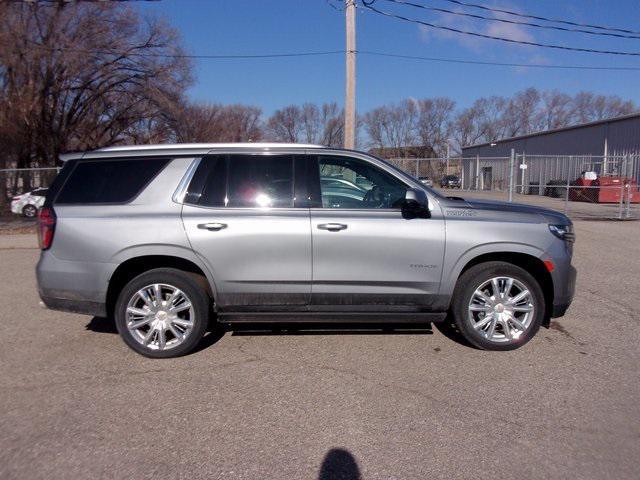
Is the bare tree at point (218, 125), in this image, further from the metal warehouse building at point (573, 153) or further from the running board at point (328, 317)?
the running board at point (328, 317)

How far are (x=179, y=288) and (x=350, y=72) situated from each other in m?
11.4

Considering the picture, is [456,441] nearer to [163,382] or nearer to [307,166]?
[163,382]

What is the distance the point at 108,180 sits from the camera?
4.62m

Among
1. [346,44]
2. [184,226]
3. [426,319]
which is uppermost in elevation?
[346,44]

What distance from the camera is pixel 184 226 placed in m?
4.45

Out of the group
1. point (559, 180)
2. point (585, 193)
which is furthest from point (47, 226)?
point (559, 180)

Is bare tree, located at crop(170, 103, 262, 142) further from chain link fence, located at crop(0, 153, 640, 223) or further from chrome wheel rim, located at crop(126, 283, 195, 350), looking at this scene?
chrome wheel rim, located at crop(126, 283, 195, 350)

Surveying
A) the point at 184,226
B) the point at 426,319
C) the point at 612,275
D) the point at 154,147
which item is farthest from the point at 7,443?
the point at 612,275

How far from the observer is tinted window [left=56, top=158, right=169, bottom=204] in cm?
458

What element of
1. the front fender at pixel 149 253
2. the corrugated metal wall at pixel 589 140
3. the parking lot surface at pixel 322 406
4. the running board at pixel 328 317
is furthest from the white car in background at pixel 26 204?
the corrugated metal wall at pixel 589 140

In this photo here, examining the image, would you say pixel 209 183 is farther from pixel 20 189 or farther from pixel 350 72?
pixel 20 189

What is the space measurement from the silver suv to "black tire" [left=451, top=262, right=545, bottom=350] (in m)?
0.01

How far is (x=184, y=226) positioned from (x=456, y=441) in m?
2.76

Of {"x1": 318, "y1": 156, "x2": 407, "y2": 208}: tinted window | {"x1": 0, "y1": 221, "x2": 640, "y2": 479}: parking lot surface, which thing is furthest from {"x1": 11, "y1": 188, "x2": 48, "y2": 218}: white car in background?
{"x1": 318, "y1": 156, "x2": 407, "y2": 208}: tinted window
